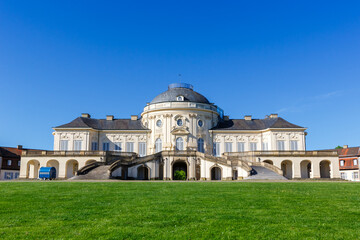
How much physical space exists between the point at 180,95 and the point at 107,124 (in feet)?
48.5

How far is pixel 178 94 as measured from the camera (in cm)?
5844

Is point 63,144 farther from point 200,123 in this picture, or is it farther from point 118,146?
point 200,123

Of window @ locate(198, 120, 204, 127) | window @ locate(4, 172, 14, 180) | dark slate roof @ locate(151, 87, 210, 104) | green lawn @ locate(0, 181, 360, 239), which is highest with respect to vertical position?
dark slate roof @ locate(151, 87, 210, 104)

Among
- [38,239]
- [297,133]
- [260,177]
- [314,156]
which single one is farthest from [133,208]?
[297,133]

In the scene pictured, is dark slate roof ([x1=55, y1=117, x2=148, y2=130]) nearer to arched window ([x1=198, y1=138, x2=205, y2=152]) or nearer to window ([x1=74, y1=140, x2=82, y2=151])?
window ([x1=74, y1=140, x2=82, y2=151])

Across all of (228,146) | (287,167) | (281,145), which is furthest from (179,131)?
(287,167)

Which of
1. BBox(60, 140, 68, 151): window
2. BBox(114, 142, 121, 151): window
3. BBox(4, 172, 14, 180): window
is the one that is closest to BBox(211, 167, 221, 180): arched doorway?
BBox(114, 142, 121, 151): window

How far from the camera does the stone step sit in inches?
1484

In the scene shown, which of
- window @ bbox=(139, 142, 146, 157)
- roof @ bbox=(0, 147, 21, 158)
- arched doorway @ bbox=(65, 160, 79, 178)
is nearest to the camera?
arched doorway @ bbox=(65, 160, 79, 178)

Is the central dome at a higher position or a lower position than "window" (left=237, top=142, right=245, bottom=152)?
higher

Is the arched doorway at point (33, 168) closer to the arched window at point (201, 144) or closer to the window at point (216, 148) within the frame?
the arched window at point (201, 144)

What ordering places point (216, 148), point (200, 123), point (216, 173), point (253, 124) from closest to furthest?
point (216, 173) < point (200, 123) < point (216, 148) < point (253, 124)

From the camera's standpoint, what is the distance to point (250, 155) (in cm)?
5150

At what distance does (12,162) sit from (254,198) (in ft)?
208
